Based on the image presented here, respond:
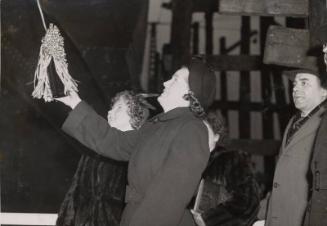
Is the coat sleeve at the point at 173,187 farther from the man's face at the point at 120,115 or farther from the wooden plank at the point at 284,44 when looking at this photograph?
the wooden plank at the point at 284,44

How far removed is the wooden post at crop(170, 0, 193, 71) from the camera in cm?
464

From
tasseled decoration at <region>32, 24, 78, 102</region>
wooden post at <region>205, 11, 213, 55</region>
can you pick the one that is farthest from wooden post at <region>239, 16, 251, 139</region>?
tasseled decoration at <region>32, 24, 78, 102</region>

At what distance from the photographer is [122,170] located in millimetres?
3385

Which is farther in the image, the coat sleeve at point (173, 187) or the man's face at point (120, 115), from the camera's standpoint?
the man's face at point (120, 115)

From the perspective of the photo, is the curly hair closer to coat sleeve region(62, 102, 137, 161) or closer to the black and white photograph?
the black and white photograph

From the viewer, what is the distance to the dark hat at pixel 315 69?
2921 millimetres

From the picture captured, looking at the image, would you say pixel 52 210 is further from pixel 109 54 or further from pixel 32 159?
pixel 109 54

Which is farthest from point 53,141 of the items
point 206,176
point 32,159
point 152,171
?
point 152,171

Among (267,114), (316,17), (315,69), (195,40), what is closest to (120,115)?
(315,69)

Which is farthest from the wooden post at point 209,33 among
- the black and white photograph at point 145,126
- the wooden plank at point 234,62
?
the wooden plank at point 234,62

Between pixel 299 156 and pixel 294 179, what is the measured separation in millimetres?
156

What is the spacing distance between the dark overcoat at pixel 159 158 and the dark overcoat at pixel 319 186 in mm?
545

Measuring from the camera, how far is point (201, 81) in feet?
7.85

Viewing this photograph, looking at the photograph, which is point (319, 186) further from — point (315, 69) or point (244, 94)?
point (244, 94)
